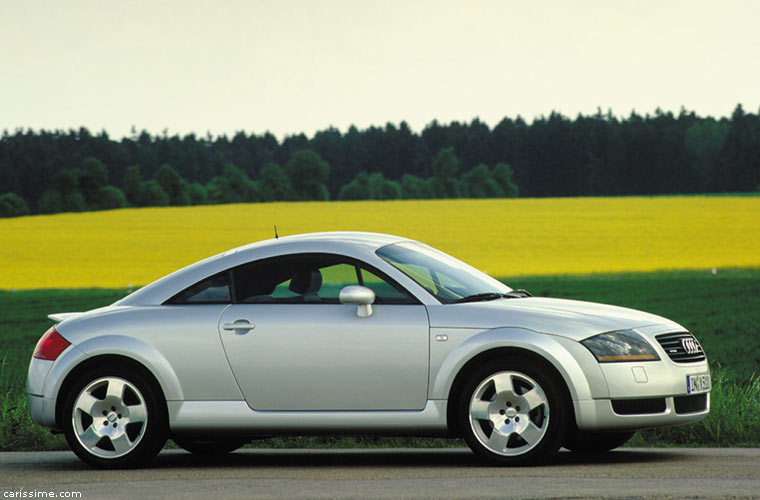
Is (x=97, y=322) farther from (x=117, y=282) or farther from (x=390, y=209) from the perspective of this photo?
(x=390, y=209)

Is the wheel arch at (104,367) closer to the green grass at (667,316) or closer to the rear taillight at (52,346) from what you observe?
the rear taillight at (52,346)

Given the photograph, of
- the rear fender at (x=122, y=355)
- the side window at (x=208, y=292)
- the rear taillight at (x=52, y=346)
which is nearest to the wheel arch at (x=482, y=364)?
the side window at (x=208, y=292)

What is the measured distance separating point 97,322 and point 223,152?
369 ft

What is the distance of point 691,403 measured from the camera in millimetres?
8219

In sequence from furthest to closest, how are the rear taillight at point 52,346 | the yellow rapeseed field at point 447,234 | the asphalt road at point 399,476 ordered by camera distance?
1. the yellow rapeseed field at point 447,234
2. the rear taillight at point 52,346
3. the asphalt road at point 399,476

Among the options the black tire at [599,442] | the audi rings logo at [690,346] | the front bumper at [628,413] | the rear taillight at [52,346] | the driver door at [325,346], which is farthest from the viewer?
the black tire at [599,442]

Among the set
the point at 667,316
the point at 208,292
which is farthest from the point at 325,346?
the point at 667,316

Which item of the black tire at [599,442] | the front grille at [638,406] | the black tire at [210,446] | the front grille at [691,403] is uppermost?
the front grille at [638,406]

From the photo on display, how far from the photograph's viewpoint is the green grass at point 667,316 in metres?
10.3

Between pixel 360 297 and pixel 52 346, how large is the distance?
2.32m

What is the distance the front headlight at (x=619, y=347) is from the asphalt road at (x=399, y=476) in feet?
2.33

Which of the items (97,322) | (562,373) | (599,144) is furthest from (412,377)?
(599,144)

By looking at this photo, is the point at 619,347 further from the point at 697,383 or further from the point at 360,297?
the point at 360,297

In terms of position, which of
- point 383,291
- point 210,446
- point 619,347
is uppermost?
point 383,291
